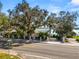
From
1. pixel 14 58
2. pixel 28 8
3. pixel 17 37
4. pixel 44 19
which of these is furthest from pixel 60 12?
pixel 14 58

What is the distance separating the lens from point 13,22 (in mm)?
46969

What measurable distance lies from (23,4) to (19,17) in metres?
2.66

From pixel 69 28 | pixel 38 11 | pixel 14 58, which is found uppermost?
pixel 38 11

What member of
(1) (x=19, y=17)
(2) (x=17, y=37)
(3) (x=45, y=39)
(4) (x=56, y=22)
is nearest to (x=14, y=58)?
(1) (x=19, y=17)

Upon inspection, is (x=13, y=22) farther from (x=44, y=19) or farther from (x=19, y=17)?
(x=44, y=19)

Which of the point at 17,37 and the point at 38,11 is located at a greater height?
the point at 38,11

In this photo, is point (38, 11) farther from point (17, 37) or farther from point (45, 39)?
point (17, 37)

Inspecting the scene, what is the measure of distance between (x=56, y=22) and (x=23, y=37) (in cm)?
1135

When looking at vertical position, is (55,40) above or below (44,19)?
below

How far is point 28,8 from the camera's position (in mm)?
45562

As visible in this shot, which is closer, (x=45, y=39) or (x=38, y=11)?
(x=38, y=11)

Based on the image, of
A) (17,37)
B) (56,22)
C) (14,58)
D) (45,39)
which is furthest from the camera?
(17,37)

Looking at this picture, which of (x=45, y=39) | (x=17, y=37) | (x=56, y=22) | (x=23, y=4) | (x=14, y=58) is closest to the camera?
(x=14, y=58)

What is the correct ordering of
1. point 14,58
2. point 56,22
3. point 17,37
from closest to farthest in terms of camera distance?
point 14,58, point 56,22, point 17,37
